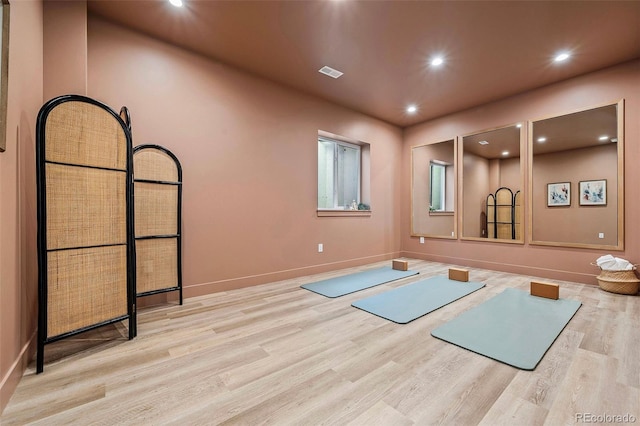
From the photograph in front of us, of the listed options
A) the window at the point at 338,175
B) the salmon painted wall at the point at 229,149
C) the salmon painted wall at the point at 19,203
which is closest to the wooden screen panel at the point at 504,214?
the window at the point at 338,175

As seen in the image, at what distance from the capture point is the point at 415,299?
2.90m

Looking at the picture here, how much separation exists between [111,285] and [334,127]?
364 centimetres

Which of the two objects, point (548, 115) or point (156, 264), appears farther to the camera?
point (548, 115)

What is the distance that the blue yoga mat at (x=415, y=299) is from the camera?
8.20 feet

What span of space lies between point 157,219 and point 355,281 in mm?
2455

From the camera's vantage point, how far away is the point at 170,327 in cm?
221

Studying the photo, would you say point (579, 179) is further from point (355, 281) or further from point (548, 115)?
point (355, 281)

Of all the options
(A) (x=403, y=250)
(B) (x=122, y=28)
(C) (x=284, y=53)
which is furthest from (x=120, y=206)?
(A) (x=403, y=250)

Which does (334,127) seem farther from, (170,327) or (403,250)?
(170,327)

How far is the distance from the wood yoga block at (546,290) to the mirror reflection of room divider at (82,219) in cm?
392

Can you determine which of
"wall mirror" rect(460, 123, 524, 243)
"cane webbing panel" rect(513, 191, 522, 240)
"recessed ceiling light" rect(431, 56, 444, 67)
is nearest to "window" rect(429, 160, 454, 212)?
"wall mirror" rect(460, 123, 524, 243)

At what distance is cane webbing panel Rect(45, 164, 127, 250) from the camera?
1694 mm

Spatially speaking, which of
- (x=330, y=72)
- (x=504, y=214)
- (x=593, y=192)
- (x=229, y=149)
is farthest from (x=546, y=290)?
(x=229, y=149)

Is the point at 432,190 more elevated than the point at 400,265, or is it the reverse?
the point at 432,190
